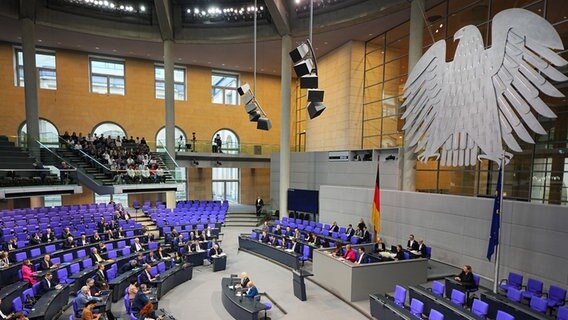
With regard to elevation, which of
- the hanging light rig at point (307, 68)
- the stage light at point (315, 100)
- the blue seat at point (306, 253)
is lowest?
the blue seat at point (306, 253)

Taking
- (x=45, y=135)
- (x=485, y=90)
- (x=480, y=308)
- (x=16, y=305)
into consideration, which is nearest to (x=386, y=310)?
(x=480, y=308)

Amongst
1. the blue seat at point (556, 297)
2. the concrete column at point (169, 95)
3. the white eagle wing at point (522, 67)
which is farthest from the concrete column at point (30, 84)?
the blue seat at point (556, 297)

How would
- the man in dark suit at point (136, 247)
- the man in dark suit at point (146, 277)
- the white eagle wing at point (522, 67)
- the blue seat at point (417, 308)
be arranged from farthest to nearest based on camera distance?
the man in dark suit at point (136, 247) < the man in dark suit at point (146, 277) < the white eagle wing at point (522, 67) < the blue seat at point (417, 308)

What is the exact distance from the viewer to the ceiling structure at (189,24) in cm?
1797

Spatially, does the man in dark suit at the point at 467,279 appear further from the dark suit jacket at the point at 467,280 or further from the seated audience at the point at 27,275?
the seated audience at the point at 27,275

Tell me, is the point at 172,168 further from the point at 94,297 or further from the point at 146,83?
the point at 94,297

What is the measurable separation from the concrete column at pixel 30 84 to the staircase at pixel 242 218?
11467mm

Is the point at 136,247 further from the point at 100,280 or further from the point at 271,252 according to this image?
the point at 271,252

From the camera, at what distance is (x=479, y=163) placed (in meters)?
13.9

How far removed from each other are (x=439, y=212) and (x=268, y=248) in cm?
694

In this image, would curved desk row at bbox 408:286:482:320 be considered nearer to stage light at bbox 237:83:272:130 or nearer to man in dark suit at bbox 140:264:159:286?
man in dark suit at bbox 140:264:159:286

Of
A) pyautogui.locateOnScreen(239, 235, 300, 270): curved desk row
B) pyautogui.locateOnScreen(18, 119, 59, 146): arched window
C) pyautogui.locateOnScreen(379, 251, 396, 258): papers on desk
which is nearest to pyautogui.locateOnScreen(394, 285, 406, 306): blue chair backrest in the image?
pyautogui.locateOnScreen(379, 251, 396, 258): papers on desk

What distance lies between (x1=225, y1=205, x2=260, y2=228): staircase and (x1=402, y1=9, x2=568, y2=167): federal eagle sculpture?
12210 millimetres

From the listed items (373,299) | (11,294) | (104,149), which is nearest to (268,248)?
(373,299)
